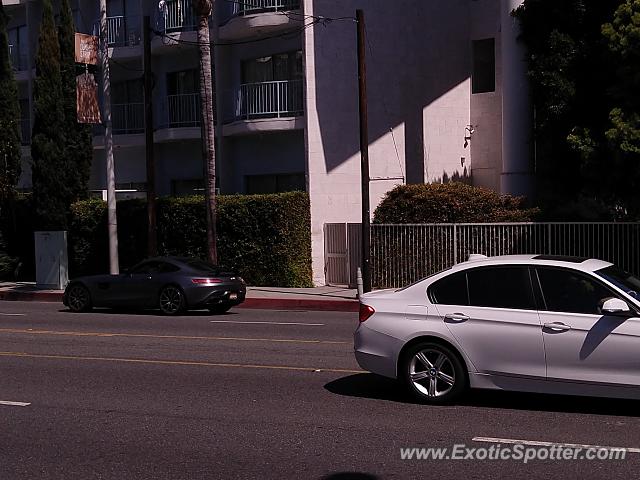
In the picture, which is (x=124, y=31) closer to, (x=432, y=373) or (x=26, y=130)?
(x=26, y=130)

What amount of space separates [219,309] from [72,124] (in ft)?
41.2

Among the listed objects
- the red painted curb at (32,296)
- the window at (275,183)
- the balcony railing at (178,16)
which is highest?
the balcony railing at (178,16)

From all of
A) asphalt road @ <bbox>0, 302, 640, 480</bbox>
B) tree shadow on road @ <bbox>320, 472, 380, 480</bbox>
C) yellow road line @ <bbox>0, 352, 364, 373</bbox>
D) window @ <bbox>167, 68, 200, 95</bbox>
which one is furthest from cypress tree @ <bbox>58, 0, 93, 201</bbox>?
tree shadow on road @ <bbox>320, 472, 380, 480</bbox>

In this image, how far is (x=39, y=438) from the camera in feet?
27.0

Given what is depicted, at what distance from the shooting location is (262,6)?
27328 millimetres

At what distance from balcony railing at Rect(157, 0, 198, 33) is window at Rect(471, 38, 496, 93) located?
375 inches

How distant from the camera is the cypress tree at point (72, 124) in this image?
30031 mm

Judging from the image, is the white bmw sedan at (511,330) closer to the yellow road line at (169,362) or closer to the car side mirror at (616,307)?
the car side mirror at (616,307)

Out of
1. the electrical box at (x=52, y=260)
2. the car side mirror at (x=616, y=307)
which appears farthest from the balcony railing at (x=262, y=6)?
the car side mirror at (x=616, y=307)

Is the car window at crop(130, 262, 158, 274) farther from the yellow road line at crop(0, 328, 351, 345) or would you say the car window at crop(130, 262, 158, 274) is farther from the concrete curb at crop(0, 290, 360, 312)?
the yellow road line at crop(0, 328, 351, 345)

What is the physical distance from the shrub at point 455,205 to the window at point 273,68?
5787 millimetres

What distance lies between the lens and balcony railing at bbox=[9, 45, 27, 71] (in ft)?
121

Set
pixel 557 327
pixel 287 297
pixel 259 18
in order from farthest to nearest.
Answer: pixel 259 18, pixel 287 297, pixel 557 327

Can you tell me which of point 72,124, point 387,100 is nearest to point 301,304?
point 387,100
